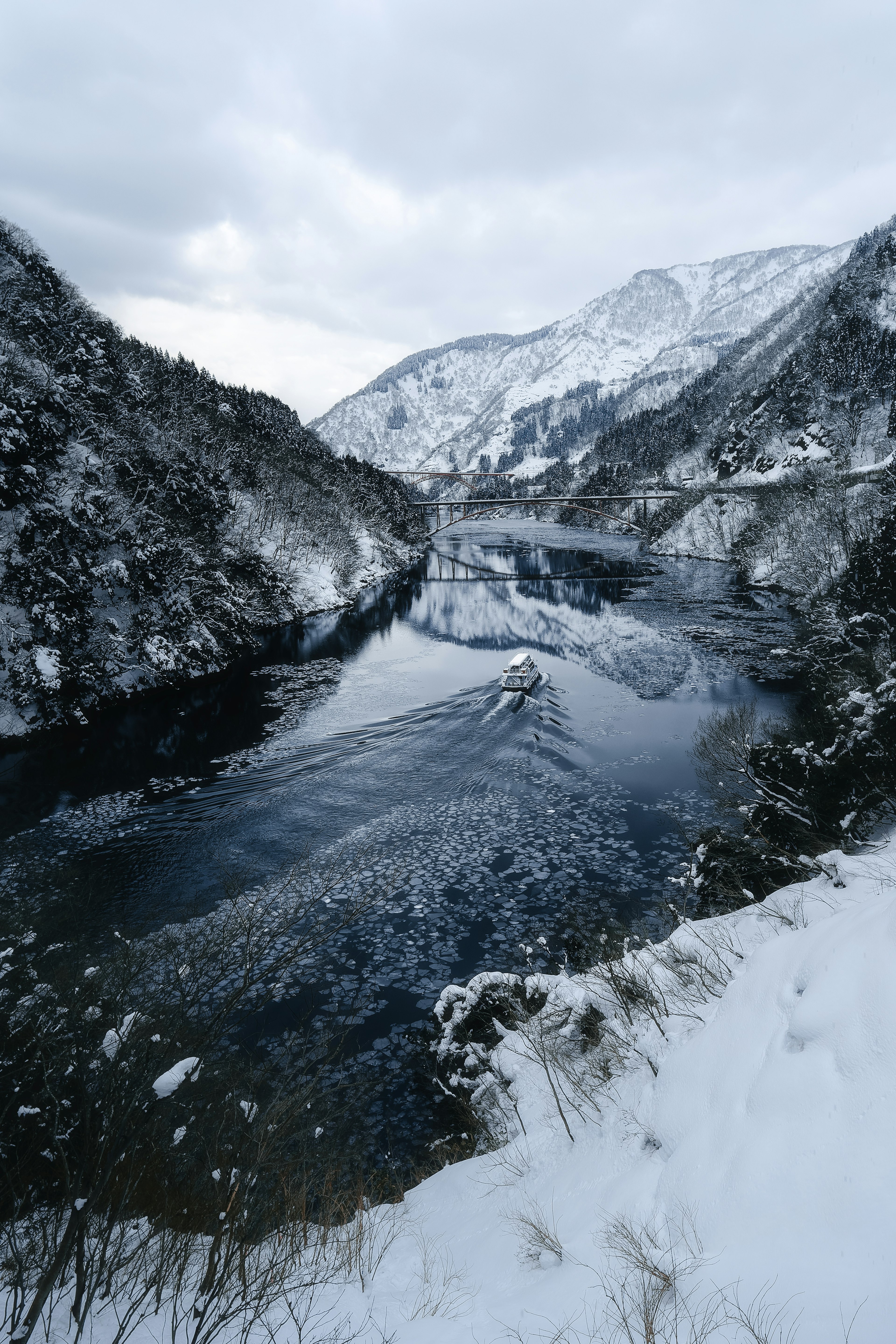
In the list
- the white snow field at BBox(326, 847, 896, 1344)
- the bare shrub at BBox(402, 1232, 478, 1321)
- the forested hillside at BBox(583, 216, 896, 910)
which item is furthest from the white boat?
the bare shrub at BBox(402, 1232, 478, 1321)

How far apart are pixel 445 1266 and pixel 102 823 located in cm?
1818

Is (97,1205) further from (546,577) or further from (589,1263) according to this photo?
(546,577)

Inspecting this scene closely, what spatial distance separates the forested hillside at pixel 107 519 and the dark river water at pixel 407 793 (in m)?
2.85

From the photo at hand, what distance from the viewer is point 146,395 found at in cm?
4162

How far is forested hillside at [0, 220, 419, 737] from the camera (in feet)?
88.6

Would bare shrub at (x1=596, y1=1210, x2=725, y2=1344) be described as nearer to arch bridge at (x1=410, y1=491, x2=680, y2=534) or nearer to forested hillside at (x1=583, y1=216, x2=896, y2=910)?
forested hillside at (x1=583, y1=216, x2=896, y2=910)

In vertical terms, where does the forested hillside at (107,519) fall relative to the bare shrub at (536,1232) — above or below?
above

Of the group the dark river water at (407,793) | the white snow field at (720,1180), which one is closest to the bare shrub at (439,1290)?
the white snow field at (720,1180)

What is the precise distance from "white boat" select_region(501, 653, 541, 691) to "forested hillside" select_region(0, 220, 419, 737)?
18.9 metres

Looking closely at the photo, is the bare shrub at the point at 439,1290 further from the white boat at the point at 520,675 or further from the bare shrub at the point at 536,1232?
the white boat at the point at 520,675

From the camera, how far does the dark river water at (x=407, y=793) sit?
596 inches

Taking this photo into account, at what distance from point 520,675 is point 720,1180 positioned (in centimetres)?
2643

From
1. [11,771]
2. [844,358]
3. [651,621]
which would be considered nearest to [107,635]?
[11,771]

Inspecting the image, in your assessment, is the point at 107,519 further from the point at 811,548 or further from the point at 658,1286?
the point at 811,548
